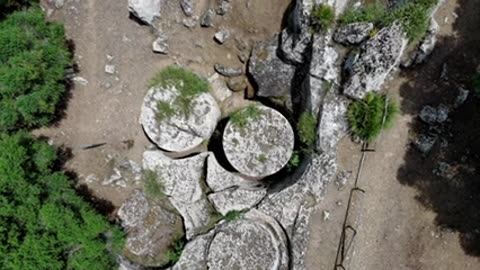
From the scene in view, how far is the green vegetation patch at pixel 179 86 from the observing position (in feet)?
53.9

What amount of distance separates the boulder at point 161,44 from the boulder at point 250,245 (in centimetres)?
575

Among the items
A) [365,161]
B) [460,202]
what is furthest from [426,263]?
[365,161]

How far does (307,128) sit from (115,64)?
20.9 feet

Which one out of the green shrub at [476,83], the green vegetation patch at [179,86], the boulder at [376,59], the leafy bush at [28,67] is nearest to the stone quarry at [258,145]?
the boulder at [376,59]

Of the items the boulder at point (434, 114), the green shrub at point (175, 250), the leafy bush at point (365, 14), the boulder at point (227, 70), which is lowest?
the green shrub at point (175, 250)

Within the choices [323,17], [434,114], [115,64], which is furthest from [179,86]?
[434,114]

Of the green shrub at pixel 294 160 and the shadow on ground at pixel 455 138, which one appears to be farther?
the green shrub at pixel 294 160

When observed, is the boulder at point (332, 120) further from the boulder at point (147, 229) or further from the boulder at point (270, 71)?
the boulder at point (147, 229)

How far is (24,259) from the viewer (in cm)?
1254

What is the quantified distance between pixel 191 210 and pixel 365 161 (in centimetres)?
557

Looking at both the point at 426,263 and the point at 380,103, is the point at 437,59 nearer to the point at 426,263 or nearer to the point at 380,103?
the point at 380,103

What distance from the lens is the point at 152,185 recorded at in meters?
16.9

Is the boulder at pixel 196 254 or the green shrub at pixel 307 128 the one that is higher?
the green shrub at pixel 307 128

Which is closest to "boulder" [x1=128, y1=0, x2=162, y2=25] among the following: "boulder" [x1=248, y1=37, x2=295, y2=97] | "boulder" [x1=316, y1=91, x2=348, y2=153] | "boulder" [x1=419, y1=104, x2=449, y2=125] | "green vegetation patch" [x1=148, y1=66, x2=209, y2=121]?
"green vegetation patch" [x1=148, y1=66, x2=209, y2=121]
